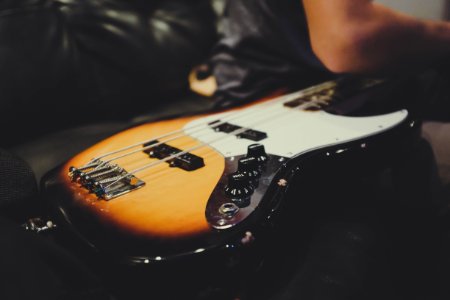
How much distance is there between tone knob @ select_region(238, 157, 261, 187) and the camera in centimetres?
55

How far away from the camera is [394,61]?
78 cm

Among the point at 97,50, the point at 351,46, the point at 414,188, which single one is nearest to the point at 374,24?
the point at 351,46

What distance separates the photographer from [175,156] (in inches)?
25.4

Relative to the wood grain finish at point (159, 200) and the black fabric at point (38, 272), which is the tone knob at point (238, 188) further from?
A: the black fabric at point (38, 272)

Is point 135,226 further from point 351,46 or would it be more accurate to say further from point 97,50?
point 97,50

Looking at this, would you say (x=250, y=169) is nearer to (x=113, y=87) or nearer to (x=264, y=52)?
(x=264, y=52)

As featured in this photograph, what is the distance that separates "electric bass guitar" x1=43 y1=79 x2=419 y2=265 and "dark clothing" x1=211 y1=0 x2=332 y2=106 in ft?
0.38

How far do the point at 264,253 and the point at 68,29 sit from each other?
2.99 feet

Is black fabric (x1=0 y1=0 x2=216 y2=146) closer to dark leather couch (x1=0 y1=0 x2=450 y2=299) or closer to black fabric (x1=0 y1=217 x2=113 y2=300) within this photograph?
dark leather couch (x1=0 y1=0 x2=450 y2=299)

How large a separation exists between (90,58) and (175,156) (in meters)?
0.64

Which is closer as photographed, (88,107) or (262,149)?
(262,149)

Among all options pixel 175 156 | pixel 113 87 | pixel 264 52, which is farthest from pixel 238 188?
pixel 113 87

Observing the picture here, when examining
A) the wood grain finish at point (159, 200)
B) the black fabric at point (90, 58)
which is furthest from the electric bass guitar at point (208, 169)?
the black fabric at point (90, 58)

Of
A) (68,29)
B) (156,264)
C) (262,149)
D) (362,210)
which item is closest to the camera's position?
(156,264)
